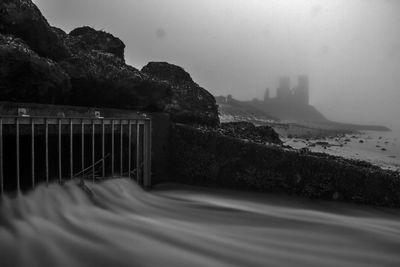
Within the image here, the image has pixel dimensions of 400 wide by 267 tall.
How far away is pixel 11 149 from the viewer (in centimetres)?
1029

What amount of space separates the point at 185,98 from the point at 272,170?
5704mm

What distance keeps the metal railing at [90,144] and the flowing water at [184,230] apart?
66 cm

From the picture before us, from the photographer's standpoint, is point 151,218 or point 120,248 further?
point 151,218

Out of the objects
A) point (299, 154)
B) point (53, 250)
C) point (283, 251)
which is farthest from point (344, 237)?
point (53, 250)

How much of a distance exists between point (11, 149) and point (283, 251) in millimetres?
6933

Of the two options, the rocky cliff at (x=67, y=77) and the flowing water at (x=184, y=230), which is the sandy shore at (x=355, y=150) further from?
the rocky cliff at (x=67, y=77)

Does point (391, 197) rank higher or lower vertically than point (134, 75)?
lower

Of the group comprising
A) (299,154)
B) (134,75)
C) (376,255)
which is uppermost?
(134,75)

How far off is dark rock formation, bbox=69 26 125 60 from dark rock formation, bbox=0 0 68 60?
5.29 meters

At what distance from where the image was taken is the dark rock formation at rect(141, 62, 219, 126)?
49.4ft

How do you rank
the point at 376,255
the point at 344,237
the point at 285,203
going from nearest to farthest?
the point at 376,255, the point at 344,237, the point at 285,203

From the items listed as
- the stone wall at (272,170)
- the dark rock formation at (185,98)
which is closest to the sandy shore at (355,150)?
the stone wall at (272,170)

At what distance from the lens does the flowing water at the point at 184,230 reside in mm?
7402

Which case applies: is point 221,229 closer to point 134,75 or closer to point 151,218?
point 151,218
